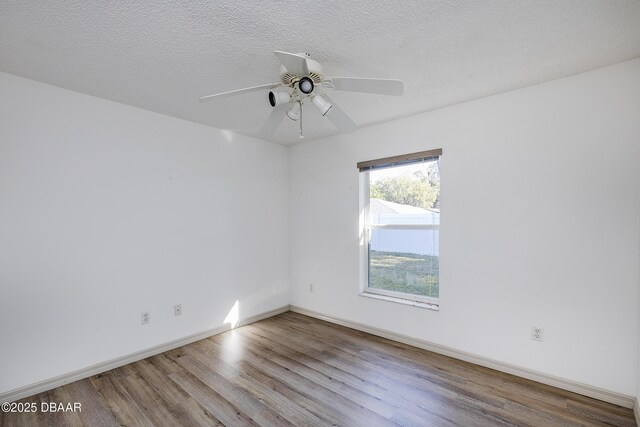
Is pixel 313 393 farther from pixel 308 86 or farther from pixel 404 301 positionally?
pixel 308 86

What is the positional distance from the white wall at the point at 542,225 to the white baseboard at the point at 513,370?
5cm

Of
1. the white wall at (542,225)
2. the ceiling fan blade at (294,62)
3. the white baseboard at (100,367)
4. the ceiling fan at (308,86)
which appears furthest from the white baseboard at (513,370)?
the ceiling fan blade at (294,62)

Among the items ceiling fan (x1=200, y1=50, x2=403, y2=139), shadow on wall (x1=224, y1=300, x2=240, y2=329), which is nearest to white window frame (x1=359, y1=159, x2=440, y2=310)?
shadow on wall (x1=224, y1=300, x2=240, y2=329)

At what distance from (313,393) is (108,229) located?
2293 mm

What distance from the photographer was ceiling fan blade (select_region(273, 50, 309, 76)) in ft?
4.68

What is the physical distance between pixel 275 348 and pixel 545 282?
100 inches

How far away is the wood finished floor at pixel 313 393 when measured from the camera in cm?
206

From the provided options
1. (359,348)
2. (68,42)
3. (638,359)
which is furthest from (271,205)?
(638,359)

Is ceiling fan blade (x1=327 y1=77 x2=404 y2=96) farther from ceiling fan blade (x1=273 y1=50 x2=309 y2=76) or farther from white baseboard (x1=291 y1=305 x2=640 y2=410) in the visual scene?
white baseboard (x1=291 y1=305 x2=640 y2=410)

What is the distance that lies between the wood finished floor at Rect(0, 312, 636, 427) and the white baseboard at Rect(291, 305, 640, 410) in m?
0.06

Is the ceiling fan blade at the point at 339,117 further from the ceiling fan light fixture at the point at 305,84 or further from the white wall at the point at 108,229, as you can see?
the white wall at the point at 108,229

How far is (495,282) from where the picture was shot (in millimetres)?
2711

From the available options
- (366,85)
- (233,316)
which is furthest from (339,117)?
(233,316)

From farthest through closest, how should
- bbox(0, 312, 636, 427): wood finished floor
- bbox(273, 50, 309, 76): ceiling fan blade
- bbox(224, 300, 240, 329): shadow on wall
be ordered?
bbox(224, 300, 240, 329): shadow on wall → bbox(0, 312, 636, 427): wood finished floor → bbox(273, 50, 309, 76): ceiling fan blade
